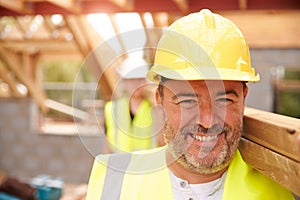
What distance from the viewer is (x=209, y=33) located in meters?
1.05

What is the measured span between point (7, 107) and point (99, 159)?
6065 mm

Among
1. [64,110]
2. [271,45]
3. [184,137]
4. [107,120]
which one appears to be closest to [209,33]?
[184,137]

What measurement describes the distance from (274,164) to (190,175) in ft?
0.95

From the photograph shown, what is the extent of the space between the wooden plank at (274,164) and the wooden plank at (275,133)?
11 millimetres

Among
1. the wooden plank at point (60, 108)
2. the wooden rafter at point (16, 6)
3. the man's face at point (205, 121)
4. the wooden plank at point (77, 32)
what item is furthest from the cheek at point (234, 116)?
the wooden plank at point (60, 108)

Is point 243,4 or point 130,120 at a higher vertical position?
point 243,4

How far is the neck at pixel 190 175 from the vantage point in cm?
113

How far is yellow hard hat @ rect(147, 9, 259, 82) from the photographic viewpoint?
3.43 ft

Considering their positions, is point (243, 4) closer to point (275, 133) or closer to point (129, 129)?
Result: point (129, 129)

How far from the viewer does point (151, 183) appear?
1123 millimetres

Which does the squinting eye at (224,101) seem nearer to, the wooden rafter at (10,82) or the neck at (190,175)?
the neck at (190,175)

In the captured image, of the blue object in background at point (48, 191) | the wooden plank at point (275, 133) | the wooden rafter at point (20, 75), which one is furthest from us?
the wooden rafter at point (20, 75)

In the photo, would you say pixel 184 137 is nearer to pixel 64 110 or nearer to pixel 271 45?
pixel 271 45

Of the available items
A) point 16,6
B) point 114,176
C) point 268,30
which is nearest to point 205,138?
point 114,176
